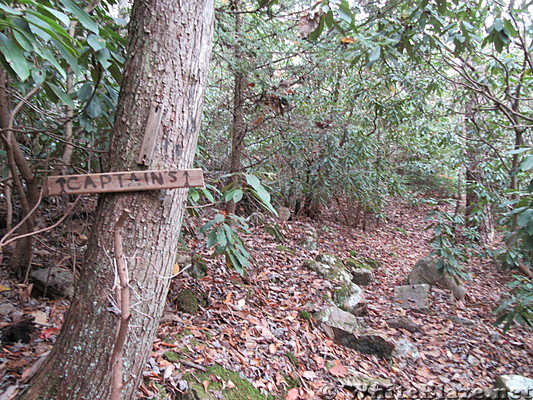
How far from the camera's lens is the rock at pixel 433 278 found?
5371 millimetres

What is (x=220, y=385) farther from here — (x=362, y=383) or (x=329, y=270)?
(x=329, y=270)

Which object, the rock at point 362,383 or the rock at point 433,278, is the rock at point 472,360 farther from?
the rock at point 433,278

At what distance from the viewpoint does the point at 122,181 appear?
1.42 meters

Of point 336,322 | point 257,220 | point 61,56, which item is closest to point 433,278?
point 336,322

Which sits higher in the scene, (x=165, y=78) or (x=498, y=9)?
(x=498, y=9)

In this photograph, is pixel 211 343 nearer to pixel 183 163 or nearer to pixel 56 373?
pixel 56 373

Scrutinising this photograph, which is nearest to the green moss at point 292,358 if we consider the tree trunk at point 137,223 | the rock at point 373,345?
the rock at point 373,345

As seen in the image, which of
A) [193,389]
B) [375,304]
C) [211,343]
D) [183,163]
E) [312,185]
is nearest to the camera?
[183,163]

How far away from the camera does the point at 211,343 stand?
254cm

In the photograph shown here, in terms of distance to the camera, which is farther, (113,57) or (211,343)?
(211,343)

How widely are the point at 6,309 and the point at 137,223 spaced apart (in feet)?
4.81

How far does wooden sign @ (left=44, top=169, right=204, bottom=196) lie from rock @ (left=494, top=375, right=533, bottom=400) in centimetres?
301

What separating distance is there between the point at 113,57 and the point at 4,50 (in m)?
0.72

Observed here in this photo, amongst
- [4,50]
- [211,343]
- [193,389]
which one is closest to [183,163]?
[4,50]
